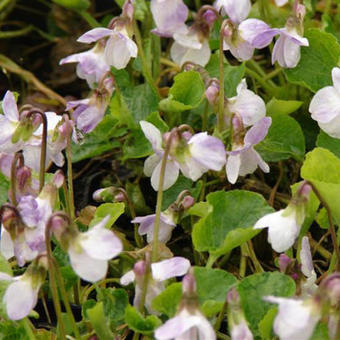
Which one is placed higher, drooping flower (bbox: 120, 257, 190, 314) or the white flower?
the white flower

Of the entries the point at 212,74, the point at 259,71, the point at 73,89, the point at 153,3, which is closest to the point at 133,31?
the point at 153,3

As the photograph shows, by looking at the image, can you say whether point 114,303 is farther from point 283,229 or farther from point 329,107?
point 329,107

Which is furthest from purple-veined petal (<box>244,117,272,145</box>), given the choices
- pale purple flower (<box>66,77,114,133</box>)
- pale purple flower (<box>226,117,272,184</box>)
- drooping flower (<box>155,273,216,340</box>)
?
drooping flower (<box>155,273,216,340</box>)

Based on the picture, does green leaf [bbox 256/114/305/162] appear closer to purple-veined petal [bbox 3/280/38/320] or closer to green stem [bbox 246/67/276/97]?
green stem [bbox 246/67/276/97]

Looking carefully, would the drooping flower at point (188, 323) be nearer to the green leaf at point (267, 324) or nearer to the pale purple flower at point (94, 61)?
the green leaf at point (267, 324)

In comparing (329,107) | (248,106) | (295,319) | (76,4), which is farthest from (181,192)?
(76,4)

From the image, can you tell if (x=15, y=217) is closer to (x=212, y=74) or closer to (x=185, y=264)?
(x=185, y=264)
